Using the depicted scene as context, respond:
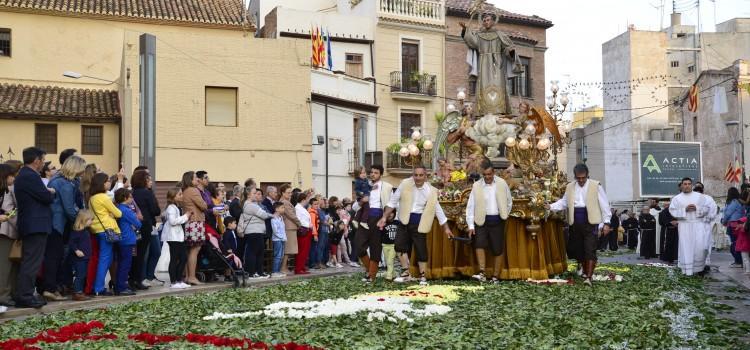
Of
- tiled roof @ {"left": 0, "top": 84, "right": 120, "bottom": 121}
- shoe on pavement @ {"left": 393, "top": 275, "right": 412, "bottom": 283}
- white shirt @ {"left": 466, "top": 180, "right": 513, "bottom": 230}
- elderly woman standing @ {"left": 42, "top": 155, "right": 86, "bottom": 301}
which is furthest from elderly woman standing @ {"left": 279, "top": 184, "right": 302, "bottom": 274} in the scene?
tiled roof @ {"left": 0, "top": 84, "right": 120, "bottom": 121}

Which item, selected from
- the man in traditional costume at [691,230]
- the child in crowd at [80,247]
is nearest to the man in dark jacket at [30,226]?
the child in crowd at [80,247]

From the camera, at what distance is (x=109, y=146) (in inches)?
1394

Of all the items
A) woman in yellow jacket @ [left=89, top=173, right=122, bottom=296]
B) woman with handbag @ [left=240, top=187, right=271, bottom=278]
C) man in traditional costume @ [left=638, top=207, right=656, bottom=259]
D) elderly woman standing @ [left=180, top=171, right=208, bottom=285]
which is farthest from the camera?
man in traditional costume @ [left=638, top=207, right=656, bottom=259]

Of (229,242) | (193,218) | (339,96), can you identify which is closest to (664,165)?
(339,96)

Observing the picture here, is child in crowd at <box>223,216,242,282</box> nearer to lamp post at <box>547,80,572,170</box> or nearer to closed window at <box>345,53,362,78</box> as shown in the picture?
lamp post at <box>547,80,572,170</box>

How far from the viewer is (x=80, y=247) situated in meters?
13.3

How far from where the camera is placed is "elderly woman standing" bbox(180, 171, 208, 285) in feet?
51.2

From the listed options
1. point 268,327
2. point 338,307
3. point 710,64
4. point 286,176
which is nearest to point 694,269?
point 338,307

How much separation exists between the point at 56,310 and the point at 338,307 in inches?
157

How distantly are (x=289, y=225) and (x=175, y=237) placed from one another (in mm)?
4256

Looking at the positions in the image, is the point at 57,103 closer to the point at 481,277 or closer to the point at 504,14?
the point at 504,14

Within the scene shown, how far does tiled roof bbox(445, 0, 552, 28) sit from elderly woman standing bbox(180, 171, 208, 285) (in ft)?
94.9

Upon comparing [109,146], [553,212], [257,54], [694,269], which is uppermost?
[257,54]

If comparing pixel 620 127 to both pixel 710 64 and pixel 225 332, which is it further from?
pixel 225 332
